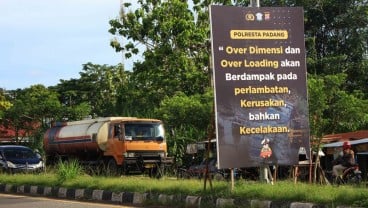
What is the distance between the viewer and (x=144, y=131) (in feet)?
67.2

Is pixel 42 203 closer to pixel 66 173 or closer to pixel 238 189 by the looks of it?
pixel 66 173

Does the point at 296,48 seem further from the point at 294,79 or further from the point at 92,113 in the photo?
the point at 92,113

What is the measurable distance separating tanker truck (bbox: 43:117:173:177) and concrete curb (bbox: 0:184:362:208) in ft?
13.4

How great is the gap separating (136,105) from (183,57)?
4838 millimetres

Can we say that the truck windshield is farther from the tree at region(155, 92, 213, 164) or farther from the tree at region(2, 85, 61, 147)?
the tree at region(2, 85, 61, 147)

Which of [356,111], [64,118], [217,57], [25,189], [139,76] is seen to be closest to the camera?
[217,57]

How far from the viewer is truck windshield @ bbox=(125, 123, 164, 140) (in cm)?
2022

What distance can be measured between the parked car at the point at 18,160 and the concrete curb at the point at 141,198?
794 cm

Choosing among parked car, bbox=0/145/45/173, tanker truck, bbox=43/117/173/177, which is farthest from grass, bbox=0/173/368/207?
parked car, bbox=0/145/45/173

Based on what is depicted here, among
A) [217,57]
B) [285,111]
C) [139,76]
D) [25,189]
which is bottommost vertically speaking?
[25,189]

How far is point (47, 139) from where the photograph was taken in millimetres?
27016

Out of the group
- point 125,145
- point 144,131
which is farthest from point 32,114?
point 125,145

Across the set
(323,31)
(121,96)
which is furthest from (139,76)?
(323,31)

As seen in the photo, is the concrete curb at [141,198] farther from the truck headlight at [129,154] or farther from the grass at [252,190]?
the truck headlight at [129,154]
